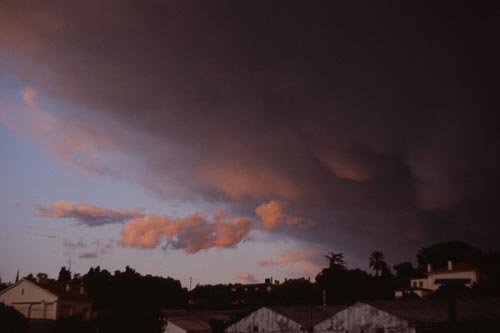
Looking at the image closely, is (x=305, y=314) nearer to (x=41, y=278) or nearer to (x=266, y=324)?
(x=266, y=324)

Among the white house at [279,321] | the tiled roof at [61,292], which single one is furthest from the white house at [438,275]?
the tiled roof at [61,292]

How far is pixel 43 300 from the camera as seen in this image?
66438mm

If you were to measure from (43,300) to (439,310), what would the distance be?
4945 centimetres

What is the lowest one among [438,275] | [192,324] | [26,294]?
[192,324]

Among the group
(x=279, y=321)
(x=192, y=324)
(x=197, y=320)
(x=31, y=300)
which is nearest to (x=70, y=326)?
(x=279, y=321)

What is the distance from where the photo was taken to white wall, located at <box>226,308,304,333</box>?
5222cm

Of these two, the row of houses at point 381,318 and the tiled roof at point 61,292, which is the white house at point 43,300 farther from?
the row of houses at point 381,318

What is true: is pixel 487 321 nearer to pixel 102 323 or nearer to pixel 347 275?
pixel 102 323

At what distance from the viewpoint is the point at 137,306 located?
39125mm

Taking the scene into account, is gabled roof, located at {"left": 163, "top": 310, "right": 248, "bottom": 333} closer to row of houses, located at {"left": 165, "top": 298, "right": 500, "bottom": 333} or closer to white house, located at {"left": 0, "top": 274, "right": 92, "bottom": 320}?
row of houses, located at {"left": 165, "top": 298, "right": 500, "bottom": 333}

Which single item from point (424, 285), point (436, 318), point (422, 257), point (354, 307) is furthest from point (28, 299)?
point (422, 257)

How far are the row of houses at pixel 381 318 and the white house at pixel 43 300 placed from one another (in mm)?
23335

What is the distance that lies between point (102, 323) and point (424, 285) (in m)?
78.3

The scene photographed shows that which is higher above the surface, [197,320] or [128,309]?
[128,309]
